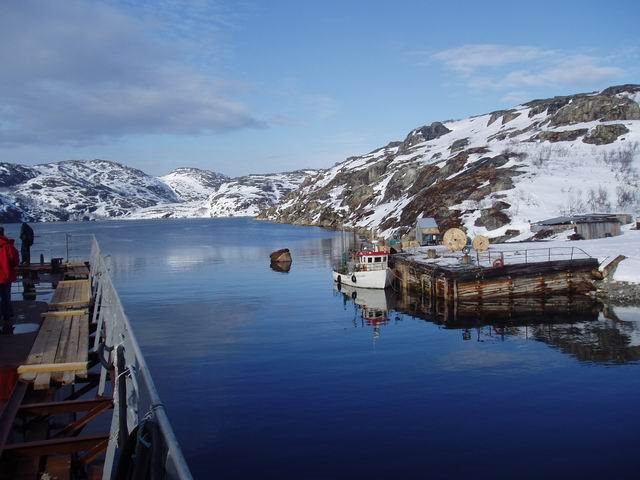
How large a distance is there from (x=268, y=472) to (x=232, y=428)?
3.45 meters

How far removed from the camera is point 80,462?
10.4 metres

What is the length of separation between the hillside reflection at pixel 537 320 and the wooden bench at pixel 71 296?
18375 mm

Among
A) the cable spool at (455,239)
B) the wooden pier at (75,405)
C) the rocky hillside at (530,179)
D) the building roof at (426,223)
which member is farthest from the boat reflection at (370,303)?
the rocky hillside at (530,179)

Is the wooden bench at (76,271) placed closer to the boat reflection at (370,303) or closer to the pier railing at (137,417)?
the boat reflection at (370,303)

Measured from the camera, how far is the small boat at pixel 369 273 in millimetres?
57812

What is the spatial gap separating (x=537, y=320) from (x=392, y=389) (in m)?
19.9

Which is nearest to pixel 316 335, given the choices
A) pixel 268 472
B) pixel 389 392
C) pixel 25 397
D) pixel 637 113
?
pixel 389 392

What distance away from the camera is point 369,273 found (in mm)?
57812

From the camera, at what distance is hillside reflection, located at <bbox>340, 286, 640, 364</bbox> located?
106 feet

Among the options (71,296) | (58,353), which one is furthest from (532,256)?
(58,353)

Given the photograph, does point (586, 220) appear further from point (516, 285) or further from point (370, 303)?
point (370, 303)

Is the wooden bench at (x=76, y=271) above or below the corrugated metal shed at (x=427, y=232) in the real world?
below

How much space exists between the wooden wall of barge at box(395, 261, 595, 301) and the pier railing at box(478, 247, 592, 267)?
7.05ft

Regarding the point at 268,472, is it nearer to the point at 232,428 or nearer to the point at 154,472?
the point at 232,428
